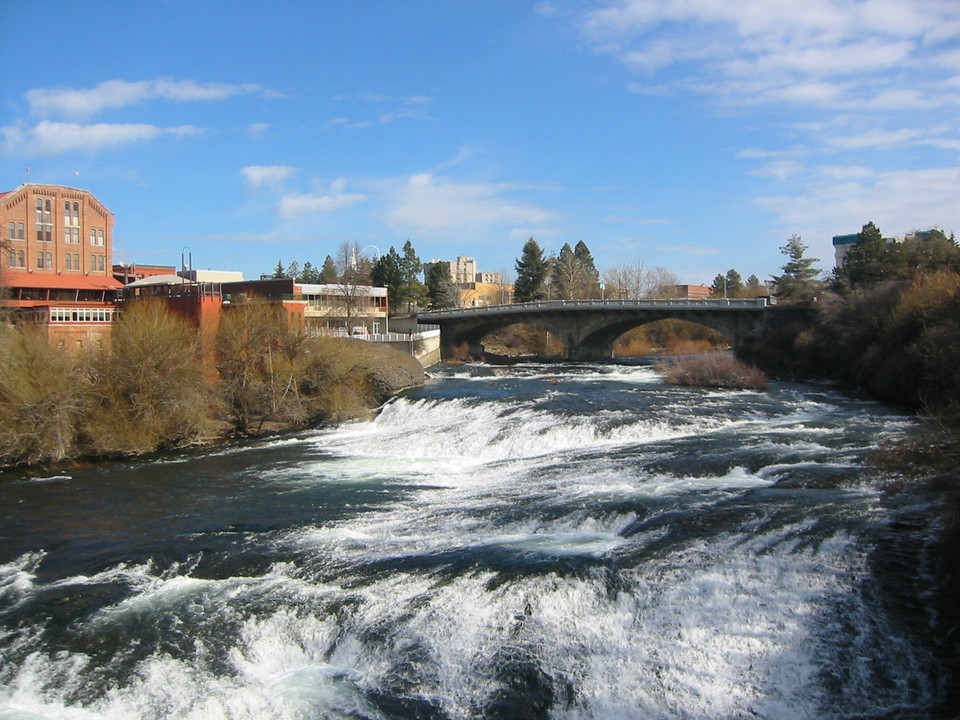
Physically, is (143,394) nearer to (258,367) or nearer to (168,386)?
(168,386)

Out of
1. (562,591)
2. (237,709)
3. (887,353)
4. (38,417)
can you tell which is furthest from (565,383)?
(237,709)

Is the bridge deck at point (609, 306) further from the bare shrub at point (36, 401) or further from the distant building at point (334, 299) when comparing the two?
the bare shrub at point (36, 401)

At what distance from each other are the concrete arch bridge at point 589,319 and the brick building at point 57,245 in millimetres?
31062

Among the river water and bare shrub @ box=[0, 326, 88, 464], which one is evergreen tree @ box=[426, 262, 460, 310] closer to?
bare shrub @ box=[0, 326, 88, 464]

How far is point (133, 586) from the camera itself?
1508 cm

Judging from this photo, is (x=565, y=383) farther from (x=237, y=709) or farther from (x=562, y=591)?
(x=237, y=709)

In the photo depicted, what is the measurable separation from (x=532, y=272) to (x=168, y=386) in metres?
78.3

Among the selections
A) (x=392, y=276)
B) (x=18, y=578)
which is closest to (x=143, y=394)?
(x=18, y=578)

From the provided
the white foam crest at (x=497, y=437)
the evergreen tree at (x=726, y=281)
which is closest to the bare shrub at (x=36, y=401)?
the white foam crest at (x=497, y=437)

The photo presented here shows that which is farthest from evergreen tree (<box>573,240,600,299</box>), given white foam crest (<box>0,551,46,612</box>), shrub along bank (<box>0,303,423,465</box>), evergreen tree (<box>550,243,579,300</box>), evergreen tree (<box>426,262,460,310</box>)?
white foam crest (<box>0,551,46,612</box>)

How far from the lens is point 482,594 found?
13516 millimetres

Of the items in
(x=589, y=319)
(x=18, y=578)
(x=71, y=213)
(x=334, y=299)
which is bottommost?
(x=18, y=578)

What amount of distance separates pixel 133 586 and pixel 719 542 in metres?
11.8

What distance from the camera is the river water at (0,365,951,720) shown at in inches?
439
